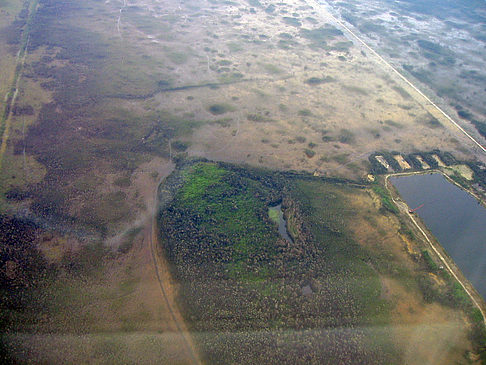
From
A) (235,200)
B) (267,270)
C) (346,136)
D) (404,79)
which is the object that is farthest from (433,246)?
(404,79)

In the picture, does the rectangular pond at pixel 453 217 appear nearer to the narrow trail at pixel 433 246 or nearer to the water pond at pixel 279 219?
the narrow trail at pixel 433 246

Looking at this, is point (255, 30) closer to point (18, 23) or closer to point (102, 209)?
point (18, 23)

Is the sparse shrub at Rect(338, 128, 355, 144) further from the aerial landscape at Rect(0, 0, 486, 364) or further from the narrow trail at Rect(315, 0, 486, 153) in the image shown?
the narrow trail at Rect(315, 0, 486, 153)

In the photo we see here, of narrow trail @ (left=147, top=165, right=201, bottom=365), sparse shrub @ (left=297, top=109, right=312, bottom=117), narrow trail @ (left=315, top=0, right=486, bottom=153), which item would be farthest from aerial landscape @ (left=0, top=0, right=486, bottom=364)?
sparse shrub @ (left=297, top=109, right=312, bottom=117)

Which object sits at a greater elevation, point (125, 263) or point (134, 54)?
point (134, 54)

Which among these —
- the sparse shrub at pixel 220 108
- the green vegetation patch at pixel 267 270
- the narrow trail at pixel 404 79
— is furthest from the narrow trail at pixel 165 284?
the narrow trail at pixel 404 79

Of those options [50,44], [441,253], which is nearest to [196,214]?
[441,253]
